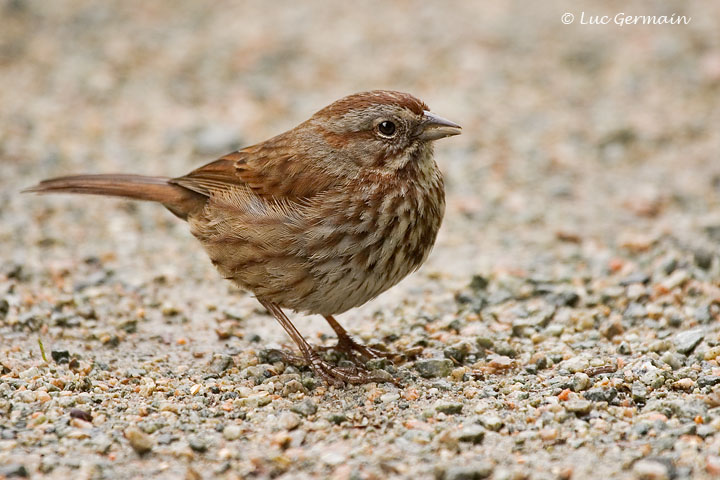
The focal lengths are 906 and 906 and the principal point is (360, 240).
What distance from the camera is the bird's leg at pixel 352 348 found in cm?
A: 511

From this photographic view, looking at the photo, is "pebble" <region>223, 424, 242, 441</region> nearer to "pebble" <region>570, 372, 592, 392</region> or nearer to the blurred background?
"pebble" <region>570, 372, 592, 392</region>

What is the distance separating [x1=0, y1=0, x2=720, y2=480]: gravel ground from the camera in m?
3.96

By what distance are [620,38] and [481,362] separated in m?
6.39


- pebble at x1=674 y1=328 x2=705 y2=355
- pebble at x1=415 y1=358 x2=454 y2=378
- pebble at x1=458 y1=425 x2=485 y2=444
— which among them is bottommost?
pebble at x1=458 y1=425 x2=485 y2=444

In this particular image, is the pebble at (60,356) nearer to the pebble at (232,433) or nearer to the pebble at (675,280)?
the pebble at (232,433)

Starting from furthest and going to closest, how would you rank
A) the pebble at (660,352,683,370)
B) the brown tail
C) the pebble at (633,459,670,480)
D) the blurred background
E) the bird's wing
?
the blurred background < the brown tail < the bird's wing < the pebble at (660,352,683,370) < the pebble at (633,459,670,480)

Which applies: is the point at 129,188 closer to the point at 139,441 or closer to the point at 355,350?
the point at 355,350

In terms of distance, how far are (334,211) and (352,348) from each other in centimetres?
94

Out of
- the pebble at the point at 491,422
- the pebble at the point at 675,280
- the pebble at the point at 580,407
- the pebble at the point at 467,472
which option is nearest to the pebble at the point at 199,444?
the pebble at the point at 467,472

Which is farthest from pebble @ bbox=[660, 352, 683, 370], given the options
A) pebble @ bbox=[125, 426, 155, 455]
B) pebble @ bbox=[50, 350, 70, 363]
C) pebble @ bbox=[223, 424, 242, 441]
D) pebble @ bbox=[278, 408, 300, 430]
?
pebble @ bbox=[50, 350, 70, 363]

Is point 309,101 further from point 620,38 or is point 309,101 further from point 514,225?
point 620,38

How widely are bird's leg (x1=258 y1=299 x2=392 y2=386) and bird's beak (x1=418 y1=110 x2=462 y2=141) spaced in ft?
4.17

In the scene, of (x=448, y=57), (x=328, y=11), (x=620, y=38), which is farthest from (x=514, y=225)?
(x=328, y=11)

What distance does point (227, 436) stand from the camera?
4.02 m
